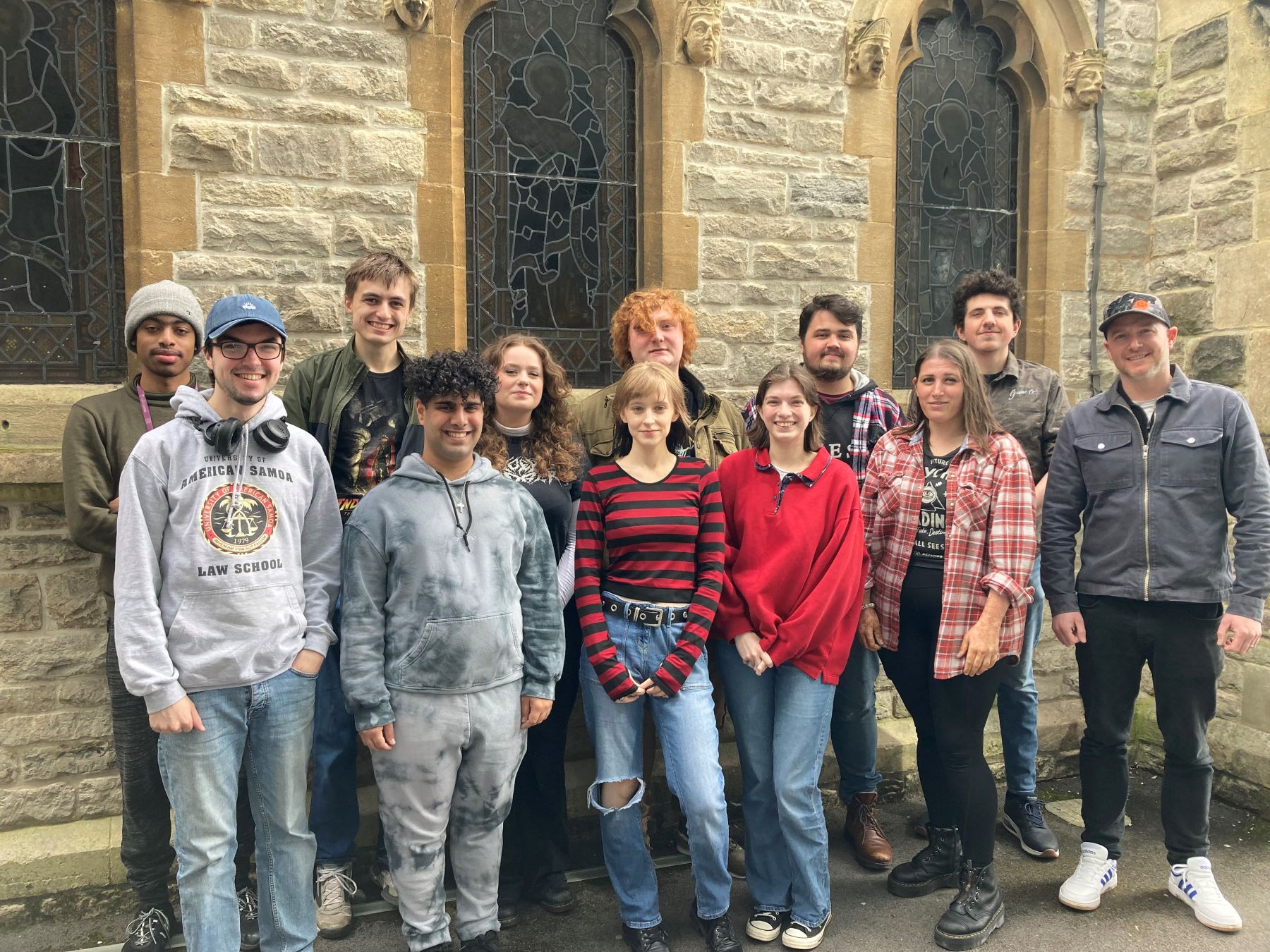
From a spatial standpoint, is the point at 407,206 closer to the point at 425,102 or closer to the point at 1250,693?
the point at 425,102

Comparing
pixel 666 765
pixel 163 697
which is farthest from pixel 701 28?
pixel 163 697

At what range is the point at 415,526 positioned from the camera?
2.91 m

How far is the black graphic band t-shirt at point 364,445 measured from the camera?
3.39 metres

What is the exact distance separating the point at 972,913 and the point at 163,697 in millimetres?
2746

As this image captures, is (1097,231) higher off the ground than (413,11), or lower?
lower

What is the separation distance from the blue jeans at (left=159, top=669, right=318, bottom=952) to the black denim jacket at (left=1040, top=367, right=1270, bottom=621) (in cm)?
275

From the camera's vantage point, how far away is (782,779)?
3.18m

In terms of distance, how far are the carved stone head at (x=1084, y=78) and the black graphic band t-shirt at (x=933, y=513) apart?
345cm

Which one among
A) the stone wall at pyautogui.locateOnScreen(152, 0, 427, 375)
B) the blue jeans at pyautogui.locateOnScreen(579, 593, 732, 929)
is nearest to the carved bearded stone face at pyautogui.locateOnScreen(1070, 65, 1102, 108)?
the stone wall at pyautogui.locateOnScreen(152, 0, 427, 375)

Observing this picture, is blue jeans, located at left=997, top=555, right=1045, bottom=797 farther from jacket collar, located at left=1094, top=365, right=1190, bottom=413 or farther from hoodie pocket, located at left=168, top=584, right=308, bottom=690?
hoodie pocket, located at left=168, top=584, right=308, bottom=690

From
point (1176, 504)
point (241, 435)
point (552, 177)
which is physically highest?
point (552, 177)

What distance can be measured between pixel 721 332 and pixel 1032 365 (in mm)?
1588

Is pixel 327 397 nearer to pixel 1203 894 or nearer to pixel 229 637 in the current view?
pixel 229 637

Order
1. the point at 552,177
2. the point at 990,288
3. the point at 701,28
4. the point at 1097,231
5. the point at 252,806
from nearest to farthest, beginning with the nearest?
the point at 252,806 → the point at 990,288 → the point at 701,28 → the point at 552,177 → the point at 1097,231
